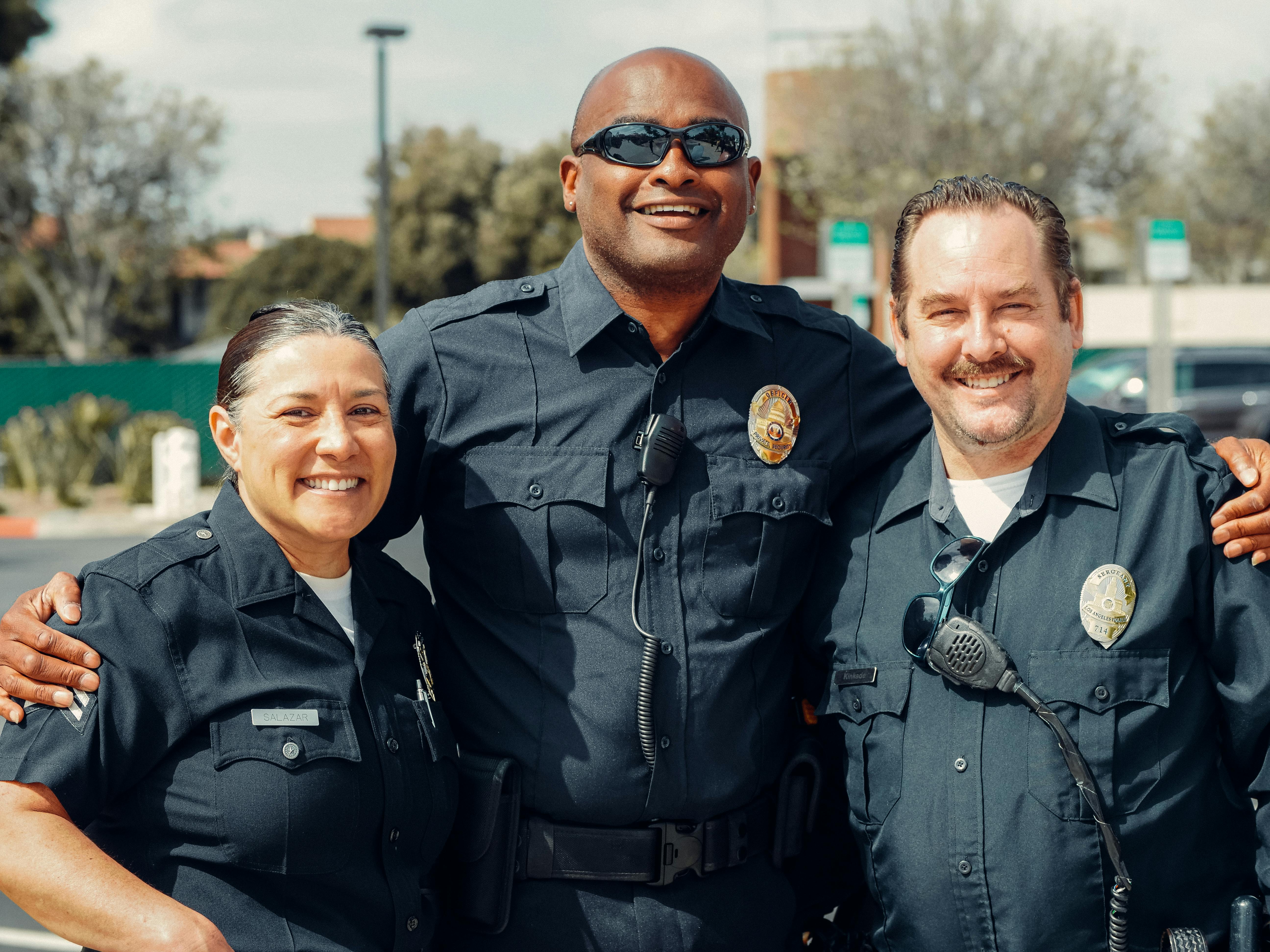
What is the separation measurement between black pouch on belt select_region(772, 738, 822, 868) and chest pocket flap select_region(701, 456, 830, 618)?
1.11 ft

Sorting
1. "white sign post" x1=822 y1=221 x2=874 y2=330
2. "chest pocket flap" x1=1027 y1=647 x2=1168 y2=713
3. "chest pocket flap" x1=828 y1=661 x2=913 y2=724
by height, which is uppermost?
"white sign post" x1=822 y1=221 x2=874 y2=330

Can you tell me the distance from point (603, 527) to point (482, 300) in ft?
2.12

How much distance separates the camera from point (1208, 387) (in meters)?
16.1

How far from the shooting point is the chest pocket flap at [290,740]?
7.27 ft

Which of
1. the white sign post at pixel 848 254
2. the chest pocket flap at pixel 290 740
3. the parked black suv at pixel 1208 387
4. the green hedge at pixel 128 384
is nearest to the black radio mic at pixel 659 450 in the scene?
the chest pocket flap at pixel 290 740

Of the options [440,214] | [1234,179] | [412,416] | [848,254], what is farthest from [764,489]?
[440,214]

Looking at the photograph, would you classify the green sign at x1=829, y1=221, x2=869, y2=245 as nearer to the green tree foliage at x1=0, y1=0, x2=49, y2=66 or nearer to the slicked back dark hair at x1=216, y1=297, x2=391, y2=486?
the slicked back dark hair at x1=216, y1=297, x2=391, y2=486

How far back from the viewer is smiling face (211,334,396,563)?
7.80ft

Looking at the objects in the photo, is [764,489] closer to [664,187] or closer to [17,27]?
[664,187]

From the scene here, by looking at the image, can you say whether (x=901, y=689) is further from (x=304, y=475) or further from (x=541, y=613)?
(x=304, y=475)

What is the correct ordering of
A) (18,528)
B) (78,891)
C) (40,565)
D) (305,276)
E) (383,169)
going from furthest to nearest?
(305,276) < (383,169) < (18,528) < (40,565) < (78,891)

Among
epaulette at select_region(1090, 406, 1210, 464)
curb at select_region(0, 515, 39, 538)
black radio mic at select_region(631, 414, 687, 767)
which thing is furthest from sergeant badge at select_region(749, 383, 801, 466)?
curb at select_region(0, 515, 39, 538)

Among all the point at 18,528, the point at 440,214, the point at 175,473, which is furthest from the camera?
the point at 440,214

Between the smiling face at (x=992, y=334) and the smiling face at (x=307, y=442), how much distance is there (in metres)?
1.14
